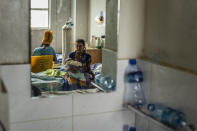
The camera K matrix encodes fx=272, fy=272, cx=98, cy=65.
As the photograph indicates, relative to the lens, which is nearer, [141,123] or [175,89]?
[175,89]

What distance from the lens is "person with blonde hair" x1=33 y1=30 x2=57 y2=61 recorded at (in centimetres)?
123

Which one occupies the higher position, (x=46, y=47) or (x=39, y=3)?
(x=39, y=3)

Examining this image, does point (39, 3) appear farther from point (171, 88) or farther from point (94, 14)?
point (171, 88)

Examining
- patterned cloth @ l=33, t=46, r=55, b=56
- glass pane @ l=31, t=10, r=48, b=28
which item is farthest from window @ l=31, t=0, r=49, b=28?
patterned cloth @ l=33, t=46, r=55, b=56

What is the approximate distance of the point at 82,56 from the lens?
1.34 metres

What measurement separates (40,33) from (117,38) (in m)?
0.38

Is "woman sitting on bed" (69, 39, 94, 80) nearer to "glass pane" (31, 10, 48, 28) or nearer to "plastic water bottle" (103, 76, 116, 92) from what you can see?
"plastic water bottle" (103, 76, 116, 92)

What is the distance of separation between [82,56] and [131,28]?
0.94 ft

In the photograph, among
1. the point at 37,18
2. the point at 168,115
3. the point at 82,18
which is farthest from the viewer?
the point at 82,18

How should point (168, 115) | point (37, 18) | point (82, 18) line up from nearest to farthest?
1. point (168, 115)
2. point (37, 18)
3. point (82, 18)

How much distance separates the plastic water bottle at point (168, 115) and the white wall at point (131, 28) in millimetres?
312

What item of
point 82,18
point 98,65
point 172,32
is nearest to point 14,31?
point 82,18

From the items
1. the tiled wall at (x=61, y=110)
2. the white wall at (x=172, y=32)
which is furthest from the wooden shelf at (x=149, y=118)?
the white wall at (x=172, y=32)

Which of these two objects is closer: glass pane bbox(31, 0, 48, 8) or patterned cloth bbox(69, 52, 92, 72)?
glass pane bbox(31, 0, 48, 8)
